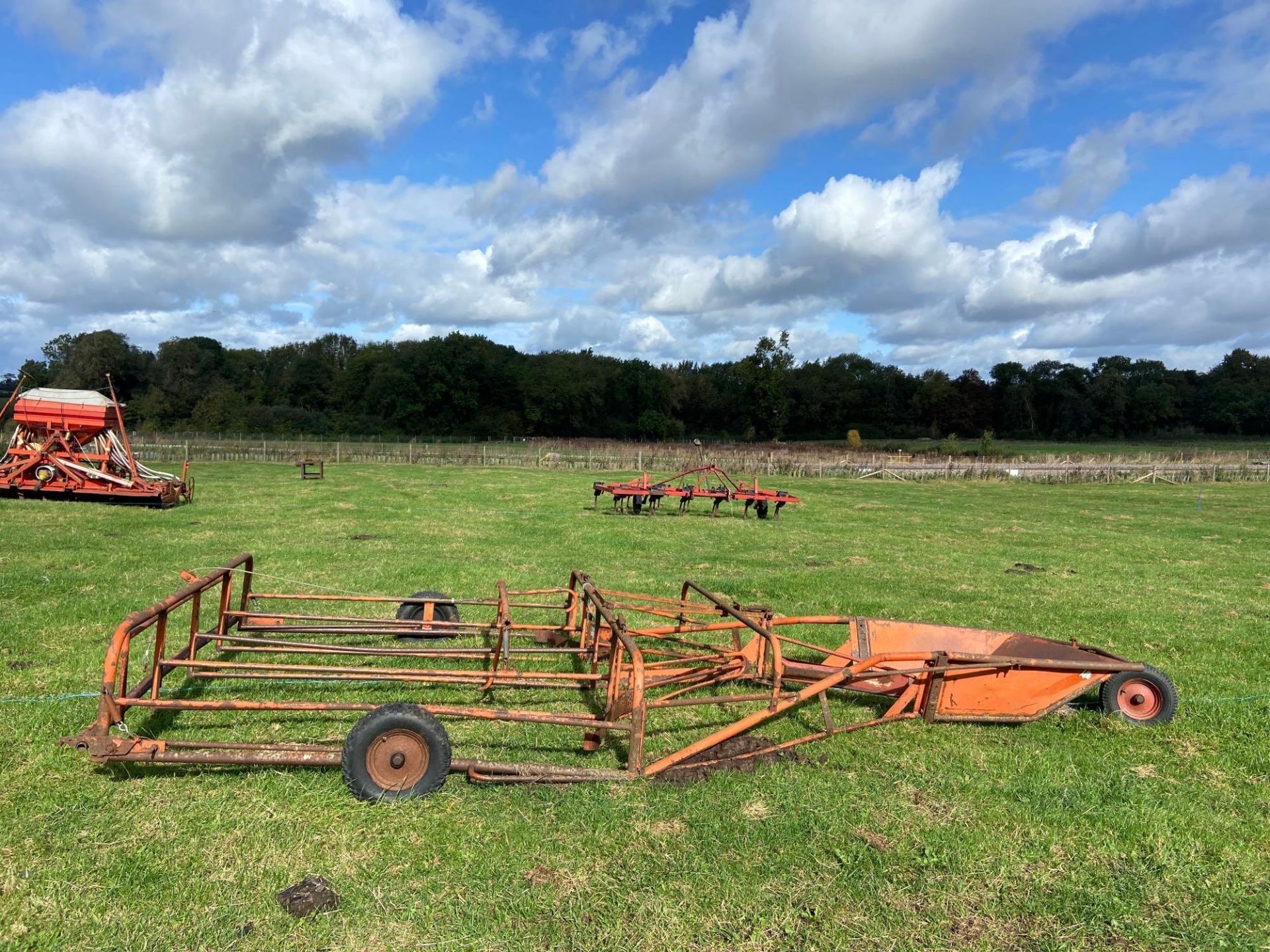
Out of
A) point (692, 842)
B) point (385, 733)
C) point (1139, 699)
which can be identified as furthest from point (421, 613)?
point (1139, 699)

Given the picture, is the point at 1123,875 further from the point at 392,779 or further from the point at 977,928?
the point at 392,779

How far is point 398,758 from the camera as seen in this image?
15.4 ft

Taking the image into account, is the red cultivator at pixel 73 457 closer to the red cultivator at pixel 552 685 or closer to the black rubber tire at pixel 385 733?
the red cultivator at pixel 552 685

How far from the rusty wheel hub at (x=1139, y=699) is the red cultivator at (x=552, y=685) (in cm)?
1

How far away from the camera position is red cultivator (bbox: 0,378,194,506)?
63.6ft

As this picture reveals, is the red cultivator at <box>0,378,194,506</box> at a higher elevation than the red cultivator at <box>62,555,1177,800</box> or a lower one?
higher

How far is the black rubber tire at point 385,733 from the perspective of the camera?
4.59m

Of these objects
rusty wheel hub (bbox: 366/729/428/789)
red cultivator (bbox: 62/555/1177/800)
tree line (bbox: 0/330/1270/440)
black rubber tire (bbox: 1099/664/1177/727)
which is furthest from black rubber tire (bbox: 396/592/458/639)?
tree line (bbox: 0/330/1270/440)

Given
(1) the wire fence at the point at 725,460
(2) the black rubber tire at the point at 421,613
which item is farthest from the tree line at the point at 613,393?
(2) the black rubber tire at the point at 421,613

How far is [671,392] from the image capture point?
326 feet

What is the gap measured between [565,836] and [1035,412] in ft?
377

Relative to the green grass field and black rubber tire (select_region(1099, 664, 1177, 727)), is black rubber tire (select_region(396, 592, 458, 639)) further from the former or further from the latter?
black rubber tire (select_region(1099, 664, 1177, 727))

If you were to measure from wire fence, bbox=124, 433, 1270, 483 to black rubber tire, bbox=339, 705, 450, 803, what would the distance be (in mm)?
32574

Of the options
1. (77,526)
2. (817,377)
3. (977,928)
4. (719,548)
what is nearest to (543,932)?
(977,928)
